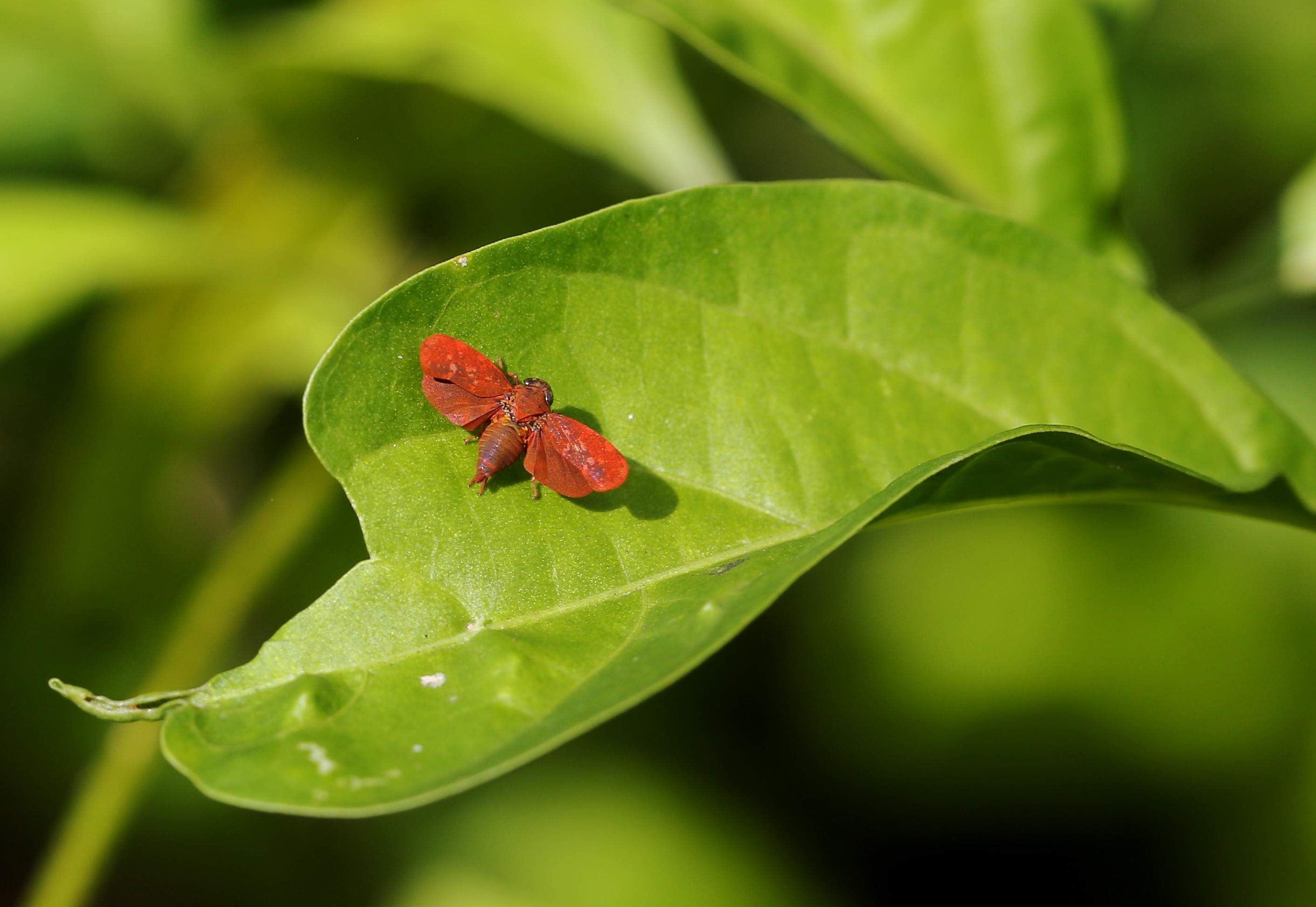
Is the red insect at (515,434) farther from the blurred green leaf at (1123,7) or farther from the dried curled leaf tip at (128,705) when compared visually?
the blurred green leaf at (1123,7)

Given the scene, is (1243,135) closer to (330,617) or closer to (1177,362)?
(1177,362)

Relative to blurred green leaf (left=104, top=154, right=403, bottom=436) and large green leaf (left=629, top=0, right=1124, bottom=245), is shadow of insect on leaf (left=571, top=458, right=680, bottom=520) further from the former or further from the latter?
blurred green leaf (left=104, top=154, right=403, bottom=436)

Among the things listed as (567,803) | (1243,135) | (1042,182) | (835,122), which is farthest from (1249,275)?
(567,803)

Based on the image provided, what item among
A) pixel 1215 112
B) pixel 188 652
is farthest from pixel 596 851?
pixel 1215 112

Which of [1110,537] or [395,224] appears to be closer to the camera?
[395,224]

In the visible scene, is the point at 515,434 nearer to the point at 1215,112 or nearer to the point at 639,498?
the point at 639,498

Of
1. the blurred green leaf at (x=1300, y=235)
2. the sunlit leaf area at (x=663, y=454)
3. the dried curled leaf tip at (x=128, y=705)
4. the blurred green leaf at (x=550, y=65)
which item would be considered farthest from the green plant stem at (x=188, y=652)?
the blurred green leaf at (x=1300, y=235)

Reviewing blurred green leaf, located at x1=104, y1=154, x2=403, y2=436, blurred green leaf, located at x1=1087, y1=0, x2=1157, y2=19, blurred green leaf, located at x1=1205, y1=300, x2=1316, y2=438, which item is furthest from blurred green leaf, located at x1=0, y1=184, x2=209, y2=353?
blurred green leaf, located at x1=1205, y1=300, x2=1316, y2=438
